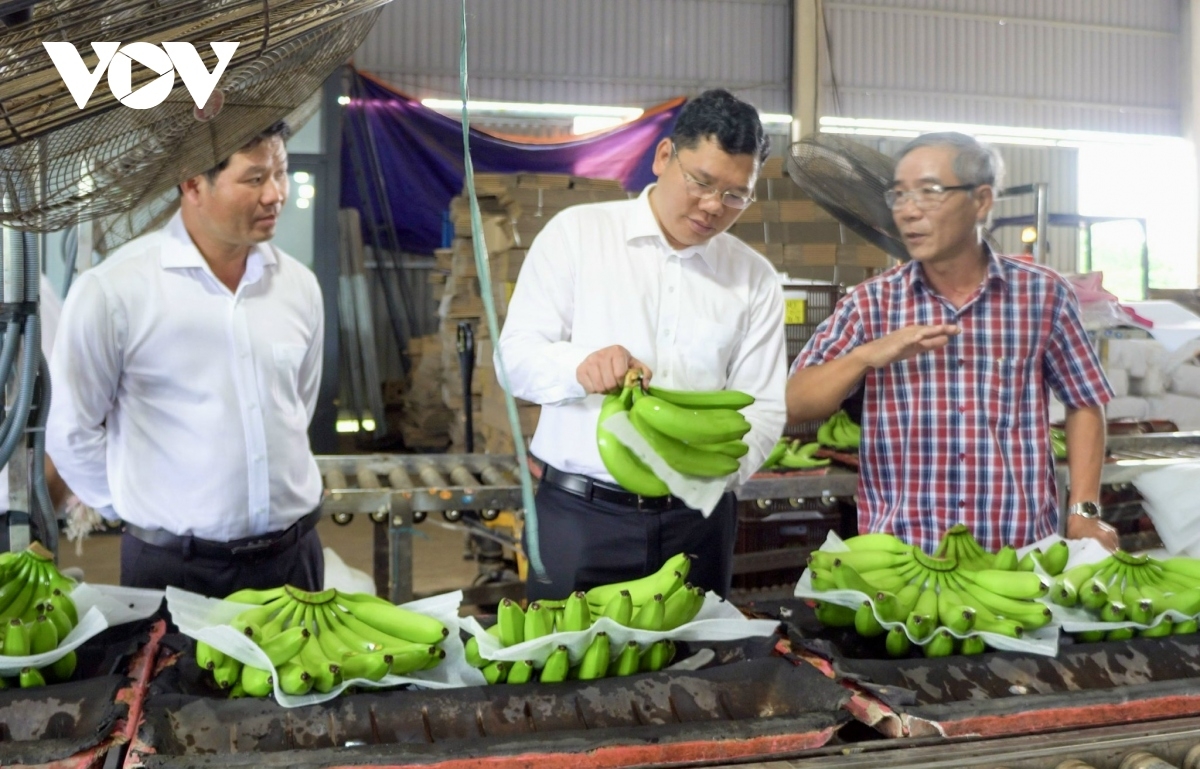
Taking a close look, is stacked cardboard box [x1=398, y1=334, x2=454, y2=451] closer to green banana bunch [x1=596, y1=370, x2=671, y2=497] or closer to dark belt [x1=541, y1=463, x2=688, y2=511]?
dark belt [x1=541, y1=463, x2=688, y2=511]

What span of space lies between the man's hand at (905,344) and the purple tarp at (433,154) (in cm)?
711

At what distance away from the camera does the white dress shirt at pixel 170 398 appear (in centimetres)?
224

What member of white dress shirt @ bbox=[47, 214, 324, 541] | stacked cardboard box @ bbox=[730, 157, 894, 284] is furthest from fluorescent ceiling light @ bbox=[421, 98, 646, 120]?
white dress shirt @ bbox=[47, 214, 324, 541]

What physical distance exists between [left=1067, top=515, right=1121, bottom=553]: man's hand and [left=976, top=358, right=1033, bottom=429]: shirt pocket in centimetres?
27

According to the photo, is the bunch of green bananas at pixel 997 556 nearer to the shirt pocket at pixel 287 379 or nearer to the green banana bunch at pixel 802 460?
the shirt pocket at pixel 287 379

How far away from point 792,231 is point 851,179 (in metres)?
A: 3.04

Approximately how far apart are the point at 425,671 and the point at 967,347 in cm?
146

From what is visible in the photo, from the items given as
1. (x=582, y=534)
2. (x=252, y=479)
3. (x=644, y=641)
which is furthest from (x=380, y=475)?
(x=644, y=641)

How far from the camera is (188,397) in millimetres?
2318

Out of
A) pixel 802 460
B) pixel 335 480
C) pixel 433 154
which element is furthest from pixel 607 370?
pixel 433 154

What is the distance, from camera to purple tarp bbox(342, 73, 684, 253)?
9.23 metres

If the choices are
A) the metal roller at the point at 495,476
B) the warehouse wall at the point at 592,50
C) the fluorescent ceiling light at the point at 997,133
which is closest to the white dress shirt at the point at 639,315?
the metal roller at the point at 495,476

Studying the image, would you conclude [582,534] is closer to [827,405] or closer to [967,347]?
[827,405]

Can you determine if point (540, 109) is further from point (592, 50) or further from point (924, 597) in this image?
point (924, 597)
